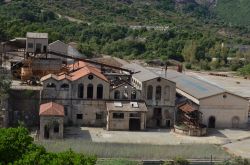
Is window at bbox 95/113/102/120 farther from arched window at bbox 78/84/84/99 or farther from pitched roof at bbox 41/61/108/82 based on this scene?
pitched roof at bbox 41/61/108/82

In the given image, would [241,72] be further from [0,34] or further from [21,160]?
[21,160]

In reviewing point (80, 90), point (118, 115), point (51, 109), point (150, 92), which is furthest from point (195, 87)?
point (51, 109)

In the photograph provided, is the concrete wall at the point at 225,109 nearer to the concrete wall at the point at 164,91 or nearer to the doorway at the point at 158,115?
the concrete wall at the point at 164,91

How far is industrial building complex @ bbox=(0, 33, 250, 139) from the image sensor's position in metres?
46.2

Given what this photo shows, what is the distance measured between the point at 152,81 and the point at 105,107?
4.35m

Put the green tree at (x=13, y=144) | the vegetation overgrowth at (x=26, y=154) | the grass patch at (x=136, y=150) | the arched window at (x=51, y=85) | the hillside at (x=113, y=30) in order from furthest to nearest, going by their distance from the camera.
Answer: the hillside at (x=113, y=30) → the arched window at (x=51, y=85) → the grass patch at (x=136, y=150) → the green tree at (x=13, y=144) → the vegetation overgrowth at (x=26, y=154)

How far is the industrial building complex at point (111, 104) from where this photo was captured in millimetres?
46250

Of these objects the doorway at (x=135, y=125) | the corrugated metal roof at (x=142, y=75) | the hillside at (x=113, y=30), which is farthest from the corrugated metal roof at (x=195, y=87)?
the hillside at (x=113, y=30)

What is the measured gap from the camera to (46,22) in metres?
102

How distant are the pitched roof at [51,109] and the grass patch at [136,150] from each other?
2.24 m

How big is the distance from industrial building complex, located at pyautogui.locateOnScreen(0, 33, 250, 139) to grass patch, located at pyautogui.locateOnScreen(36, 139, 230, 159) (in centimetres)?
295

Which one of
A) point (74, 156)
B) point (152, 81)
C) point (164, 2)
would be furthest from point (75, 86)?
point (164, 2)

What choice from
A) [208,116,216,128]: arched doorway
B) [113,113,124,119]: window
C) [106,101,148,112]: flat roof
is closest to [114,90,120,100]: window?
→ [106,101,148,112]: flat roof

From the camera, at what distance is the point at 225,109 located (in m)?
49.2
